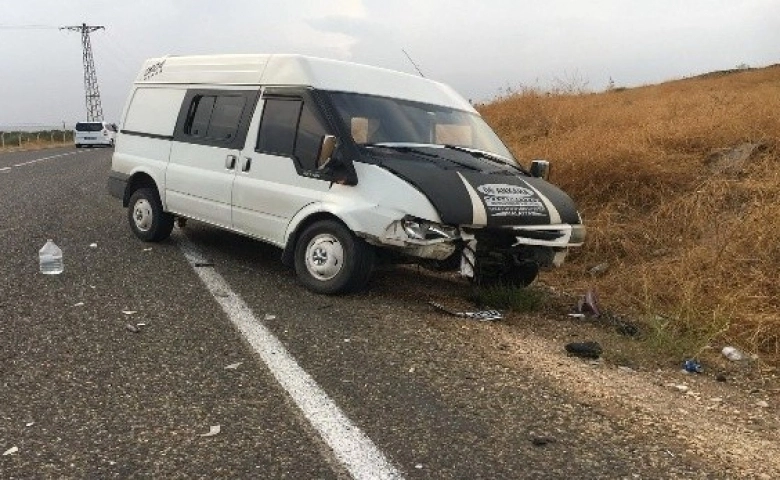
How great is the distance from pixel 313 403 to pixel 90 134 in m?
38.5

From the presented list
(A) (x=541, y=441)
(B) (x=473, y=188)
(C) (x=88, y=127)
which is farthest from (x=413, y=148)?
(C) (x=88, y=127)

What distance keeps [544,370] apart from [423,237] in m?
1.37

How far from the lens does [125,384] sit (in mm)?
3674

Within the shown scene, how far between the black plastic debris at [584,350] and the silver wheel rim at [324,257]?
1.86m

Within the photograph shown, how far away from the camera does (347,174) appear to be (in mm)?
5473

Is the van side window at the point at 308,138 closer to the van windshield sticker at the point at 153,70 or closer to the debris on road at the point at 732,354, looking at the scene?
the van windshield sticker at the point at 153,70

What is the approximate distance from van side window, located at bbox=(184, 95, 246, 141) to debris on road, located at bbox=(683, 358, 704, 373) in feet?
14.1

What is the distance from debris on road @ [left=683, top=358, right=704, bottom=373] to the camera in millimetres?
4500

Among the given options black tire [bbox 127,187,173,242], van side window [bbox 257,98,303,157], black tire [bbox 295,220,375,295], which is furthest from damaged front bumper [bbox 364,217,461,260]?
black tire [bbox 127,187,173,242]

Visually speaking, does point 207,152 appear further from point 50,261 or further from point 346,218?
point 346,218

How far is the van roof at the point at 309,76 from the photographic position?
19.9ft

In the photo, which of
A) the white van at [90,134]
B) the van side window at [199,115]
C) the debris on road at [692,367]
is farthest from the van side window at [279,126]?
the white van at [90,134]

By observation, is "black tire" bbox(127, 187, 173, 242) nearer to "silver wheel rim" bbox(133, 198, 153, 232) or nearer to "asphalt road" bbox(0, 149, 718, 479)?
"silver wheel rim" bbox(133, 198, 153, 232)

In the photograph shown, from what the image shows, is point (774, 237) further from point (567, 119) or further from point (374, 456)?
point (567, 119)
